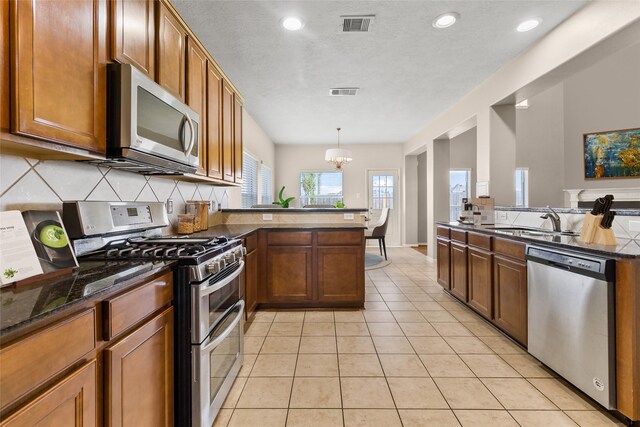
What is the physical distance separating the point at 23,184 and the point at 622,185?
7.18 m

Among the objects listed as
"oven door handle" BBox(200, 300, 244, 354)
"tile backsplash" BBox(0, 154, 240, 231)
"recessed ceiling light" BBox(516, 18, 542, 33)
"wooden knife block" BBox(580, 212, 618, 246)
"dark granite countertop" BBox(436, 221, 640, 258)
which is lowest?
"oven door handle" BBox(200, 300, 244, 354)

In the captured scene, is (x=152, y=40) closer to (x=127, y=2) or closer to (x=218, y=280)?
(x=127, y=2)

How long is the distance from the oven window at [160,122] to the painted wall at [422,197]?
719 centimetres

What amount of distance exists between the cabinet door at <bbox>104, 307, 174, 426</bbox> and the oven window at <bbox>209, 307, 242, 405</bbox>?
228 millimetres


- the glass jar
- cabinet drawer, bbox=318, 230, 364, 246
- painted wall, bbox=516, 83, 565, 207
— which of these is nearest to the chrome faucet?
cabinet drawer, bbox=318, 230, 364, 246

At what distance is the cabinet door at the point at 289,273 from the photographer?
308 centimetres

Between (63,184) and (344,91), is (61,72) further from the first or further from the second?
(344,91)

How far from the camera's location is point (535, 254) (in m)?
2.00

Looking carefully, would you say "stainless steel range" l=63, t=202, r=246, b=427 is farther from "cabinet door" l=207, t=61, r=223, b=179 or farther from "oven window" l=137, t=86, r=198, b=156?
"cabinet door" l=207, t=61, r=223, b=179

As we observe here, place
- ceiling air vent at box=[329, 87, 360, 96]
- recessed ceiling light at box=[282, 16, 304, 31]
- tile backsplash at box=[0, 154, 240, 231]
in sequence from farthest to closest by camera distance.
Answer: ceiling air vent at box=[329, 87, 360, 96] < recessed ceiling light at box=[282, 16, 304, 31] < tile backsplash at box=[0, 154, 240, 231]

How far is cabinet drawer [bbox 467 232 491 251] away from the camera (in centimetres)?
260

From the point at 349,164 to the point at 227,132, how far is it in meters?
5.23

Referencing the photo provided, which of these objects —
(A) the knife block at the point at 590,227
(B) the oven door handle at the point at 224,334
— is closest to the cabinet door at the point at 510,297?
(A) the knife block at the point at 590,227

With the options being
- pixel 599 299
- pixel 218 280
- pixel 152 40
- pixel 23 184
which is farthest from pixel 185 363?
pixel 599 299
